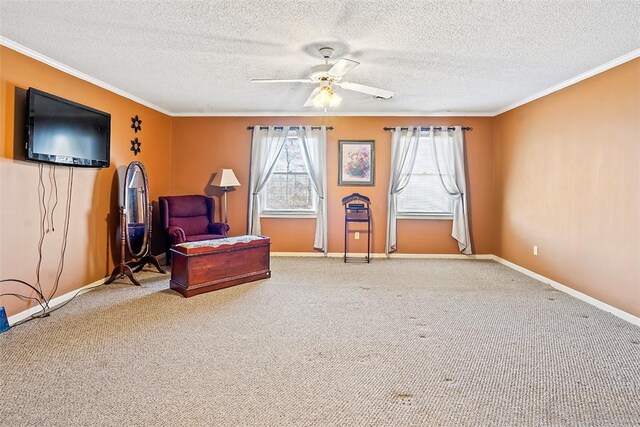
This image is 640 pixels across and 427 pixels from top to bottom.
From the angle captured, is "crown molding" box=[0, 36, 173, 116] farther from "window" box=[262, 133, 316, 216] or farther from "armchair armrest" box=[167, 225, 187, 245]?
"window" box=[262, 133, 316, 216]

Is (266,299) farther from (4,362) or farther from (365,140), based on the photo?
(365,140)

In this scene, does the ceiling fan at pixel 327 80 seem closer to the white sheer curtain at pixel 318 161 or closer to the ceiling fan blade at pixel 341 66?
the ceiling fan blade at pixel 341 66

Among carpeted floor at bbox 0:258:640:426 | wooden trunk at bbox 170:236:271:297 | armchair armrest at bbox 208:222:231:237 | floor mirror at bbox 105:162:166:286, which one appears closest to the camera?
carpeted floor at bbox 0:258:640:426

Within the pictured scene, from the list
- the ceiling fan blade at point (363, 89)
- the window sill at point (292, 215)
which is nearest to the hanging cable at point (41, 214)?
the ceiling fan blade at point (363, 89)

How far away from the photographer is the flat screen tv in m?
3.10

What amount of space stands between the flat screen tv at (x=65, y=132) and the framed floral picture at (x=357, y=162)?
3.38m

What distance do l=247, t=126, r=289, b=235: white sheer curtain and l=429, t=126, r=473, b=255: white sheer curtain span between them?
2.56 m

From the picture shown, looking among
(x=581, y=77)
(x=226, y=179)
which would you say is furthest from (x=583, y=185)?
(x=226, y=179)

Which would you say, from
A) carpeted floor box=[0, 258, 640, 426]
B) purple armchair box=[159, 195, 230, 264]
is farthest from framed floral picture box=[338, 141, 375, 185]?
carpeted floor box=[0, 258, 640, 426]

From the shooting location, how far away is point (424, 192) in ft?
19.4

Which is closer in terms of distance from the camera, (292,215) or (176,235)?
(176,235)

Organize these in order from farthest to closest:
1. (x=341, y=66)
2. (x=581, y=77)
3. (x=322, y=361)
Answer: (x=581, y=77)
(x=341, y=66)
(x=322, y=361)

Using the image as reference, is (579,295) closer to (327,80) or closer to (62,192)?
(327,80)

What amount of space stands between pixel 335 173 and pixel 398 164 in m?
1.05
